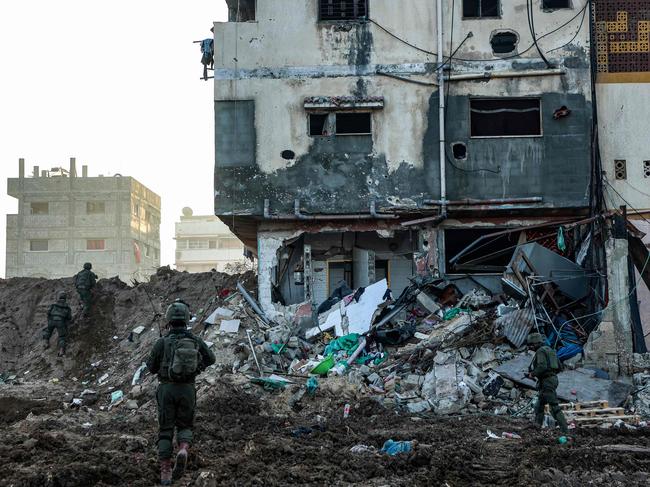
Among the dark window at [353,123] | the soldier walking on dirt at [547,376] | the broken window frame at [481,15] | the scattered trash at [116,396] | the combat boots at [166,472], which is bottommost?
the scattered trash at [116,396]

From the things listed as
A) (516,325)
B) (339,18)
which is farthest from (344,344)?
(339,18)

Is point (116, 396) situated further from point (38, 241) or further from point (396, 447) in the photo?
point (38, 241)

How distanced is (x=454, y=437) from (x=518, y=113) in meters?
12.1

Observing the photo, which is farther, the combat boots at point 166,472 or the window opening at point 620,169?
the window opening at point 620,169

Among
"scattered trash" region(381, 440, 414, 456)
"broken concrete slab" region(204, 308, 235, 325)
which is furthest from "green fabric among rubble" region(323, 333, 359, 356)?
"scattered trash" region(381, 440, 414, 456)

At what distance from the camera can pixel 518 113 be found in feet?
72.1

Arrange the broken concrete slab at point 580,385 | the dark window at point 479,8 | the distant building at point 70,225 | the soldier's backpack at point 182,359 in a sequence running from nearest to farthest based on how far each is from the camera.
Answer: the soldier's backpack at point 182,359 → the broken concrete slab at point 580,385 → the dark window at point 479,8 → the distant building at point 70,225

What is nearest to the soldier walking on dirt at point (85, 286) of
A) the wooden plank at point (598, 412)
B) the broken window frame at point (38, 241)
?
the wooden plank at point (598, 412)

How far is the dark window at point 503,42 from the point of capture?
71.6 feet

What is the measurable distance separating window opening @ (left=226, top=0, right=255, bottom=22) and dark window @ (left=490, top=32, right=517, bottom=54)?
6.57 metres

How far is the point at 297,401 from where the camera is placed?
52.0ft

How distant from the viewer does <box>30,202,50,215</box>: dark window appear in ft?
219

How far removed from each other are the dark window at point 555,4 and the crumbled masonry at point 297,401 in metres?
7.45

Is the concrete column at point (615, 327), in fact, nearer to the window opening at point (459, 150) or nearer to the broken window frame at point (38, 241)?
the window opening at point (459, 150)
